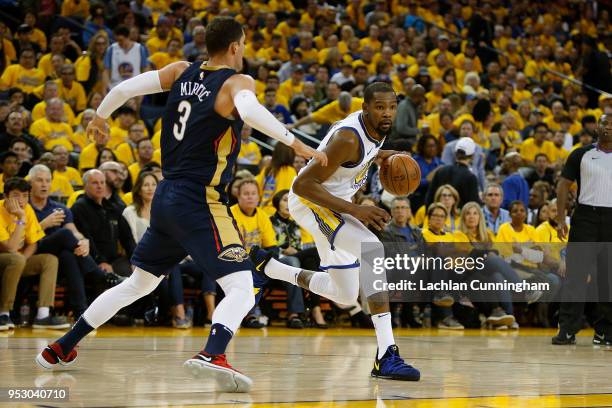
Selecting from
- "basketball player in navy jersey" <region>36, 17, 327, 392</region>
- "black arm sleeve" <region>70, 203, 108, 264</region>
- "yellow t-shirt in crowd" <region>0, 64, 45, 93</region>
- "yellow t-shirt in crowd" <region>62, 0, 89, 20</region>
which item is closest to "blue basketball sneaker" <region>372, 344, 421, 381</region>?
"basketball player in navy jersey" <region>36, 17, 327, 392</region>

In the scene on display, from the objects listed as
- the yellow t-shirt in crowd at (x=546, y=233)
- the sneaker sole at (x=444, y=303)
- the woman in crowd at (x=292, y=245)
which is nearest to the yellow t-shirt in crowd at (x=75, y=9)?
the woman in crowd at (x=292, y=245)

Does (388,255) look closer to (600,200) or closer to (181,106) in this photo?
(600,200)

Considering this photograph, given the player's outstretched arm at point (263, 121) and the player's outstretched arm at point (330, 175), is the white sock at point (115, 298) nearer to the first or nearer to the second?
the player's outstretched arm at point (330, 175)

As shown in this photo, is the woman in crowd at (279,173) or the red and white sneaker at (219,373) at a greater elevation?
the woman in crowd at (279,173)

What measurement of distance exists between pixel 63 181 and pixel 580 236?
627cm

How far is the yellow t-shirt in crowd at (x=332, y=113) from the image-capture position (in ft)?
47.6

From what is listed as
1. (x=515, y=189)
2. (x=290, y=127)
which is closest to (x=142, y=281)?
(x=290, y=127)

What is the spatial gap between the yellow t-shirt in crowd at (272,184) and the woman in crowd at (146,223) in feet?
6.23

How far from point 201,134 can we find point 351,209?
1244mm

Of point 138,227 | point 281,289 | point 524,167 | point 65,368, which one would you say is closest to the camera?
point 65,368

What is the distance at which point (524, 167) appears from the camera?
16.1 m

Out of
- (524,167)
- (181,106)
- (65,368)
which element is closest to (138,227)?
(65,368)

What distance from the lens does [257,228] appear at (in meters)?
11.4

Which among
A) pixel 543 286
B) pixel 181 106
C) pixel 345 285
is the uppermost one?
pixel 181 106
